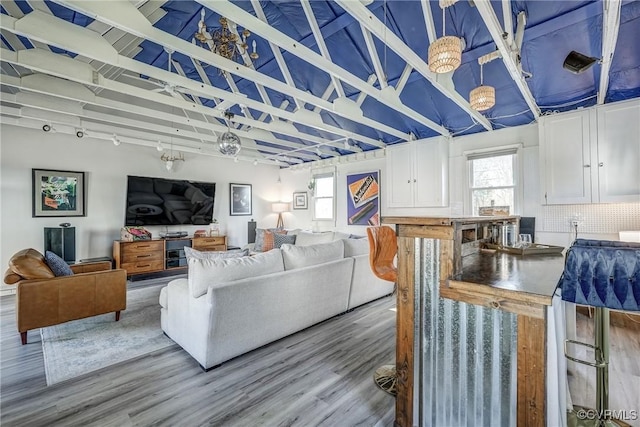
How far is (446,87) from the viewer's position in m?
3.15

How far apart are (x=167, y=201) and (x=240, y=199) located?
1.79 metres

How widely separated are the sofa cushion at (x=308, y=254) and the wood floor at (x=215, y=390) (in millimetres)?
764

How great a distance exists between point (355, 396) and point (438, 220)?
4.64ft

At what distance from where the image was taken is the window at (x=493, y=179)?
441 cm

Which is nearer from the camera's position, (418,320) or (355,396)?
(418,320)

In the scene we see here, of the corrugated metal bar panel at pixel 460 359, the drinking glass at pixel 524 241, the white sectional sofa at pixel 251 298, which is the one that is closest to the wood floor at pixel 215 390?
the white sectional sofa at pixel 251 298

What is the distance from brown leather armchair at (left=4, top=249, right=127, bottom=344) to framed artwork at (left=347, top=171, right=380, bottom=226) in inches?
176

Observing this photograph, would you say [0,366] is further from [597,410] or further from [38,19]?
[597,410]

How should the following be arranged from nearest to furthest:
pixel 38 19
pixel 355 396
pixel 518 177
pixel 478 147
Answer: pixel 355 396
pixel 38 19
pixel 518 177
pixel 478 147

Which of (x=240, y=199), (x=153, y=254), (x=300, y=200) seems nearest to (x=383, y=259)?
(x=153, y=254)

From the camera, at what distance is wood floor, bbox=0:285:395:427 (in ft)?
5.89

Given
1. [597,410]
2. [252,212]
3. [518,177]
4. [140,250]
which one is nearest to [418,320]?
[597,410]

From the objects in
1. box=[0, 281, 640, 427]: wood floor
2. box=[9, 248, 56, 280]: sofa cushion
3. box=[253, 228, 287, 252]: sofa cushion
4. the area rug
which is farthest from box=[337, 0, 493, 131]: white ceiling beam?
box=[253, 228, 287, 252]: sofa cushion

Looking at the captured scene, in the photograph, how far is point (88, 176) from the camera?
516 cm
